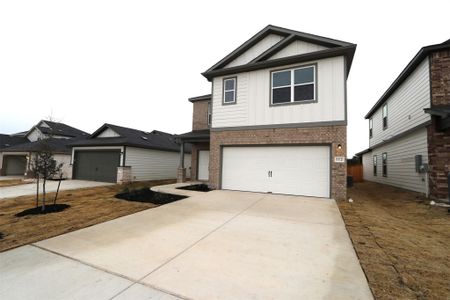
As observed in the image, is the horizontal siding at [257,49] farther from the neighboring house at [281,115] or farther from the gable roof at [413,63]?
the gable roof at [413,63]

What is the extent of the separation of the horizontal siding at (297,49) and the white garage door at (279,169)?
463 centimetres

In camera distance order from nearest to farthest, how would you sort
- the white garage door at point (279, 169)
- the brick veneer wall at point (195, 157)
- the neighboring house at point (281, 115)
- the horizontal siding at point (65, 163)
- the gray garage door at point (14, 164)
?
the neighboring house at point (281, 115)
the white garage door at point (279, 169)
the brick veneer wall at point (195, 157)
the horizontal siding at point (65, 163)
the gray garage door at point (14, 164)

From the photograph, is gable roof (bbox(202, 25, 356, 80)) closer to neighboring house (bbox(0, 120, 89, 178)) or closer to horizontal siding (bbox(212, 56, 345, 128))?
horizontal siding (bbox(212, 56, 345, 128))

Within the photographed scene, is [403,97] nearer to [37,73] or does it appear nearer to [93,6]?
[93,6]

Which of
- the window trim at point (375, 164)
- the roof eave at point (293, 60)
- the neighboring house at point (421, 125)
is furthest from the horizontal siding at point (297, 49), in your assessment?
the window trim at point (375, 164)

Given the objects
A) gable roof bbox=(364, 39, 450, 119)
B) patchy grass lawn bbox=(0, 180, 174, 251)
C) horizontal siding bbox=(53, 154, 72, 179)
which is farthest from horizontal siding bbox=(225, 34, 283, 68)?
horizontal siding bbox=(53, 154, 72, 179)

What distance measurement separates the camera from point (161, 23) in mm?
11562

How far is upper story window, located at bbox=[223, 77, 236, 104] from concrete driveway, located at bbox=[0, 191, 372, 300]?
7.24 meters

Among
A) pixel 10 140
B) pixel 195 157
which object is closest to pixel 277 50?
pixel 195 157

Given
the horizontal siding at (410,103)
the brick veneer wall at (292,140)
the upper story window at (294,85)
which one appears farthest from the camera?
the horizontal siding at (410,103)

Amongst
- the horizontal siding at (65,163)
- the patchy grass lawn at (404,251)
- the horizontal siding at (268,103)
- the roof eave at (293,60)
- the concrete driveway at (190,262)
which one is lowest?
the concrete driveway at (190,262)

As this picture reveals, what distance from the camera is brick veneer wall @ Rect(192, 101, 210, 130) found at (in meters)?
15.5

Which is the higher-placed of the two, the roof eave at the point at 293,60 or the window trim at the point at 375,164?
the roof eave at the point at 293,60

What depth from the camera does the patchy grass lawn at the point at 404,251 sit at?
242 centimetres
